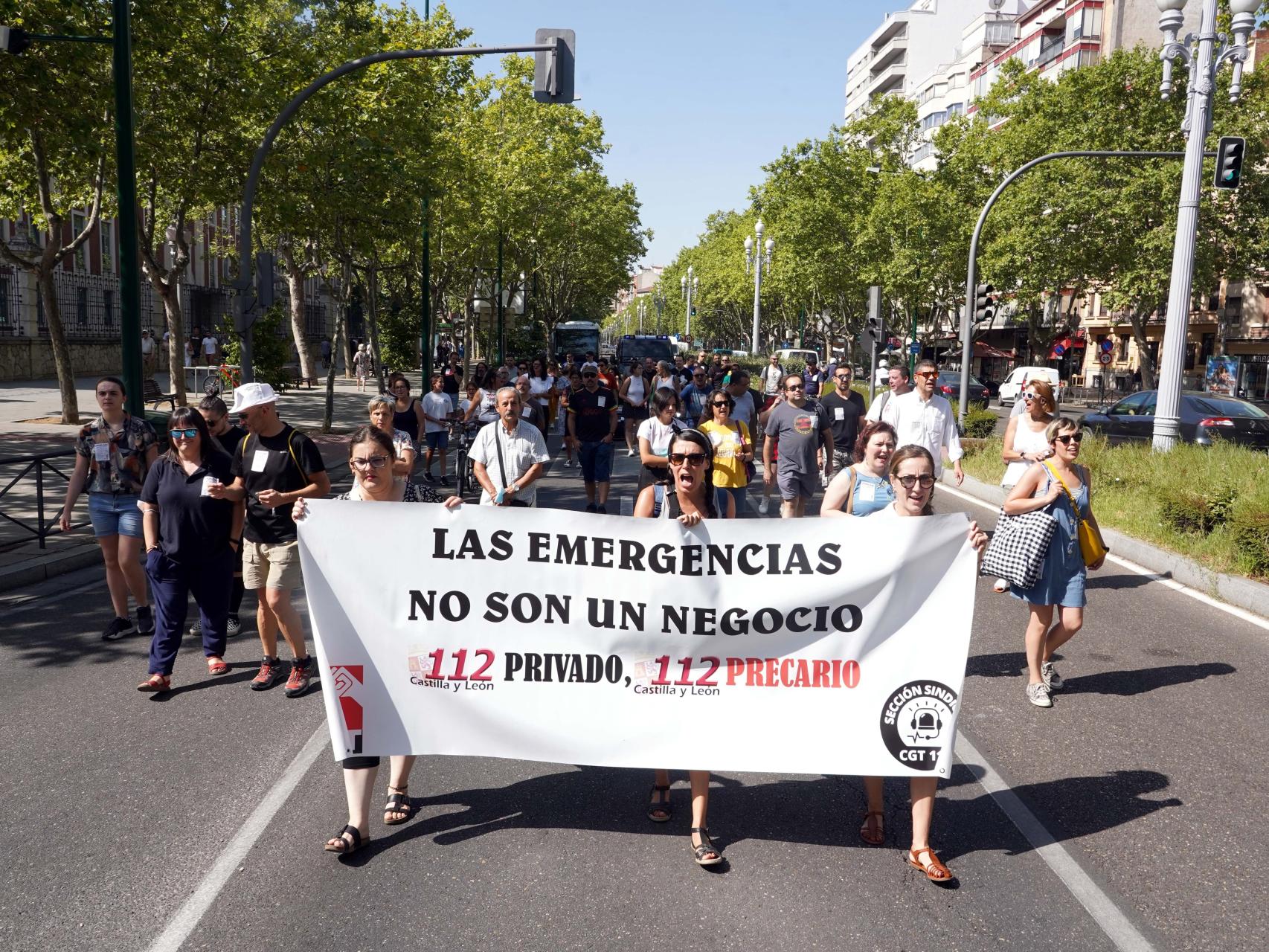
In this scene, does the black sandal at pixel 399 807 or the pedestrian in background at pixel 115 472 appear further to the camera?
the pedestrian in background at pixel 115 472

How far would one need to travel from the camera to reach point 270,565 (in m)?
6.30

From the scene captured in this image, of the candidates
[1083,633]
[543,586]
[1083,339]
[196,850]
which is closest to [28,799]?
[196,850]

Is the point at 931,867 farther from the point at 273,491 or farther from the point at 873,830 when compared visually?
the point at 273,491

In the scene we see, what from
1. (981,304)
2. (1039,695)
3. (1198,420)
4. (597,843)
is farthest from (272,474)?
(981,304)

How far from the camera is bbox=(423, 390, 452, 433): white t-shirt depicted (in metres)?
15.2

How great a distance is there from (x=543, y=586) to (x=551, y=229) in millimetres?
45891

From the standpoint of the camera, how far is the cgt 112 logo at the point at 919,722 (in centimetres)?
439

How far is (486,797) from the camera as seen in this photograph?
5004mm

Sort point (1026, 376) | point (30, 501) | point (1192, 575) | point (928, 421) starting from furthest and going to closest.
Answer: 1. point (1026, 376)
2. point (30, 501)
3. point (928, 421)
4. point (1192, 575)

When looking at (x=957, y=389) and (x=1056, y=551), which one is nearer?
(x=1056, y=551)

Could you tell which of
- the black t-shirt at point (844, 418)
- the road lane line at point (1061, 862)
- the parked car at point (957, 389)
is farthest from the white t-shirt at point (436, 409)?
the parked car at point (957, 389)

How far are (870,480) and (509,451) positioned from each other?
10.6 ft

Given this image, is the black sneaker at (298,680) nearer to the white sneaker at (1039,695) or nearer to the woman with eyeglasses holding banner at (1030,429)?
the white sneaker at (1039,695)

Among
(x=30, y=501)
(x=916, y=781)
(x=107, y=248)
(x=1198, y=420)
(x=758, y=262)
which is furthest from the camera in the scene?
(x=758, y=262)
